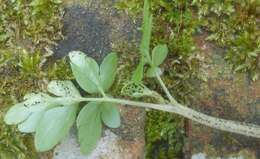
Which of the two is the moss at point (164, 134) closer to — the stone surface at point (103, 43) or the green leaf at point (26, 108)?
the stone surface at point (103, 43)

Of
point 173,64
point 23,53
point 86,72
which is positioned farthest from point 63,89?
point 173,64

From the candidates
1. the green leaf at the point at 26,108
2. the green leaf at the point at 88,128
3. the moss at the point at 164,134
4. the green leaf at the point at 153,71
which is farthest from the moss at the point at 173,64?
the green leaf at the point at 26,108

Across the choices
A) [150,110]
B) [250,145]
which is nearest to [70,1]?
[150,110]

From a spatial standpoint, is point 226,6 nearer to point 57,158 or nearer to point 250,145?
point 250,145

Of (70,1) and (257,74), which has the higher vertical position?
(70,1)

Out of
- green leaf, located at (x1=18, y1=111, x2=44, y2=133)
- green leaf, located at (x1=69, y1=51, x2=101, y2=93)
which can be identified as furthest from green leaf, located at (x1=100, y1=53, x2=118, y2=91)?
green leaf, located at (x1=18, y1=111, x2=44, y2=133)

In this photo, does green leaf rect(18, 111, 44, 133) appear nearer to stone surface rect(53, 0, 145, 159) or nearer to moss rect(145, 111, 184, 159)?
stone surface rect(53, 0, 145, 159)

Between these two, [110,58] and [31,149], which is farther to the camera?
[31,149]
